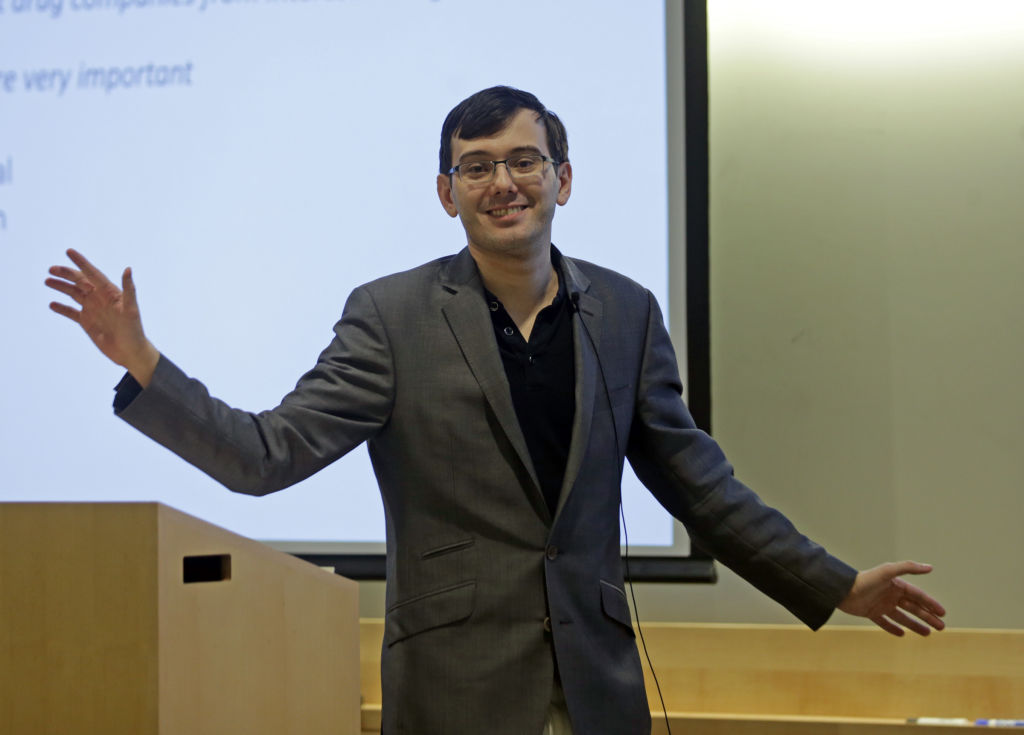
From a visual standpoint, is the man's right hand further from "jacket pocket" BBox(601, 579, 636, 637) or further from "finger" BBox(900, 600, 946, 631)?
"finger" BBox(900, 600, 946, 631)

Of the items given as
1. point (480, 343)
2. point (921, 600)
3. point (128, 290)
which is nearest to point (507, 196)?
point (480, 343)

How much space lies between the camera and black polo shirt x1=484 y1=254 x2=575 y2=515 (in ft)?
5.17

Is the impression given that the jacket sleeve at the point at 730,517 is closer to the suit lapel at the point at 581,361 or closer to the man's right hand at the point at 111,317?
the suit lapel at the point at 581,361

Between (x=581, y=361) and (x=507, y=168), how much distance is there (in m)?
0.35

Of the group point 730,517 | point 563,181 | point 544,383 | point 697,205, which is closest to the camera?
point 544,383

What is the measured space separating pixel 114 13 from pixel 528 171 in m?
2.02

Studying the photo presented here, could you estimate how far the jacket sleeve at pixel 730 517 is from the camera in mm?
1701

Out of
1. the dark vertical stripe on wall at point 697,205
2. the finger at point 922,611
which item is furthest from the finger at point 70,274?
the dark vertical stripe on wall at point 697,205

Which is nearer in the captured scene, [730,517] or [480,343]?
[480,343]

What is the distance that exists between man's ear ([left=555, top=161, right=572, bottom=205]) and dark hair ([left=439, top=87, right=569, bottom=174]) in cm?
2

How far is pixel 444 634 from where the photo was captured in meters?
1.50

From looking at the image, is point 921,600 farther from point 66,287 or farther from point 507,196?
point 66,287

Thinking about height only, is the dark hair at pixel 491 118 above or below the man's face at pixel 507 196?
above

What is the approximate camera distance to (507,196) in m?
1.64
